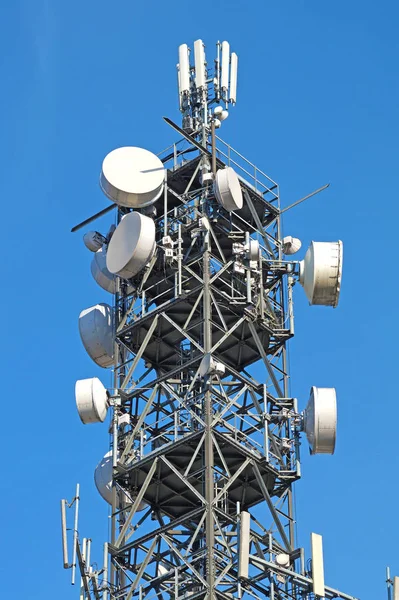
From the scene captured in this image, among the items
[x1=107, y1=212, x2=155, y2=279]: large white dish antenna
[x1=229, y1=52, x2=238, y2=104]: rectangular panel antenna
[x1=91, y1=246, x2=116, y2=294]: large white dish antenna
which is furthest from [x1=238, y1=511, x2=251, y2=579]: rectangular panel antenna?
[x1=229, y1=52, x2=238, y2=104]: rectangular panel antenna

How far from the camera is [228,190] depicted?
71500 millimetres

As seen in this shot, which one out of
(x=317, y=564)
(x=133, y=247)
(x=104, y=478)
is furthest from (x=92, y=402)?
(x=317, y=564)

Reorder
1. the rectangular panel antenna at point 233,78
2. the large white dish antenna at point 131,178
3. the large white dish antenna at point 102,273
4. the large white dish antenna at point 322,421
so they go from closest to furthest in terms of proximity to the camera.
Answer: the large white dish antenna at point 322,421 → the large white dish antenna at point 131,178 → the large white dish antenna at point 102,273 → the rectangular panel antenna at point 233,78

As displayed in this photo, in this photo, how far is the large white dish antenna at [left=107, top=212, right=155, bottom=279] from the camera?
71.1 m

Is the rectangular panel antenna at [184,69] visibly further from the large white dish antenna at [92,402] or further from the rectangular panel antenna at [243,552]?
the rectangular panel antenna at [243,552]

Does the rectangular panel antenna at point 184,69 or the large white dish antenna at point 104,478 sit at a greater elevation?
the rectangular panel antenna at point 184,69

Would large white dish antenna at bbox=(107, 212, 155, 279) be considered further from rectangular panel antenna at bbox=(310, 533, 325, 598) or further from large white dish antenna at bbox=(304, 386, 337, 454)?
rectangular panel antenna at bbox=(310, 533, 325, 598)

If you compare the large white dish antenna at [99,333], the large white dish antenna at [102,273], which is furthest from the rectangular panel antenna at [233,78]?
the large white dish antenna at [99,333]

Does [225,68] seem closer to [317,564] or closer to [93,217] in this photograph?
[93,217]

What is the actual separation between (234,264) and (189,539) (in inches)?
385

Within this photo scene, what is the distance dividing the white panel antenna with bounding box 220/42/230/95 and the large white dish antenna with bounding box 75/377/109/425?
13.4m

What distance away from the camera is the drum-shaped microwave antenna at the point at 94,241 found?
2992 inches

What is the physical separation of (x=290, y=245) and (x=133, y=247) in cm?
666

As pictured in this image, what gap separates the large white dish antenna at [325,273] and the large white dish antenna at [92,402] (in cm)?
781
